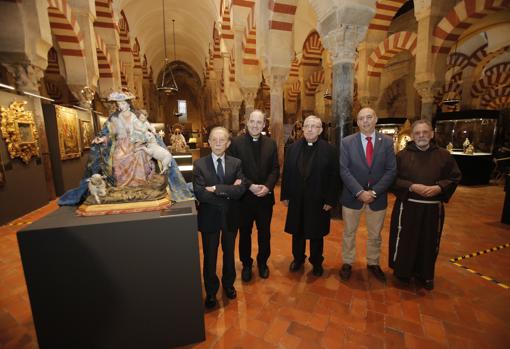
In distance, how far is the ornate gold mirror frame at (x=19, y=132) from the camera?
4.82 m

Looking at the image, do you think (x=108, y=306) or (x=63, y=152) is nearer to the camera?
(x=108, y=306)

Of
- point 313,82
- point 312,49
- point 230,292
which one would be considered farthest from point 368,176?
point 313,82

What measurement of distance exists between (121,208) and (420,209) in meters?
2.72

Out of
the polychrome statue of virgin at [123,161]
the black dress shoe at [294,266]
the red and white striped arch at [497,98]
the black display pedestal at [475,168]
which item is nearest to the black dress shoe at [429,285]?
the black dress shoe at [294,266]

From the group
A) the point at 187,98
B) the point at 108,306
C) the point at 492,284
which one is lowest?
the point at 492,284

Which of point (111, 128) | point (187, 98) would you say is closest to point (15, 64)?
point (111, 128)

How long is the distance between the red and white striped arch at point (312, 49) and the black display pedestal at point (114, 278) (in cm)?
1066

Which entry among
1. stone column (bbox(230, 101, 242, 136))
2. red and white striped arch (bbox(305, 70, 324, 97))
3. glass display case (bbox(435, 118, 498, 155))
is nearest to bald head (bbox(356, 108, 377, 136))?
glass display case (bbox(435, 118, 498, 155))

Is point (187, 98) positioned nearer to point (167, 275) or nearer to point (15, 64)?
point (15, 64)

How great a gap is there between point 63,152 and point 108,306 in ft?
21.9

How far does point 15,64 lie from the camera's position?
527cm

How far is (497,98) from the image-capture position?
48.7 ft

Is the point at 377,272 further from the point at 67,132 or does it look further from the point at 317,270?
the point at 67,132

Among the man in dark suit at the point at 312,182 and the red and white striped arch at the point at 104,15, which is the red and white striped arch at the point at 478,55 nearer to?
the man in dark suit at the point at 312,182
